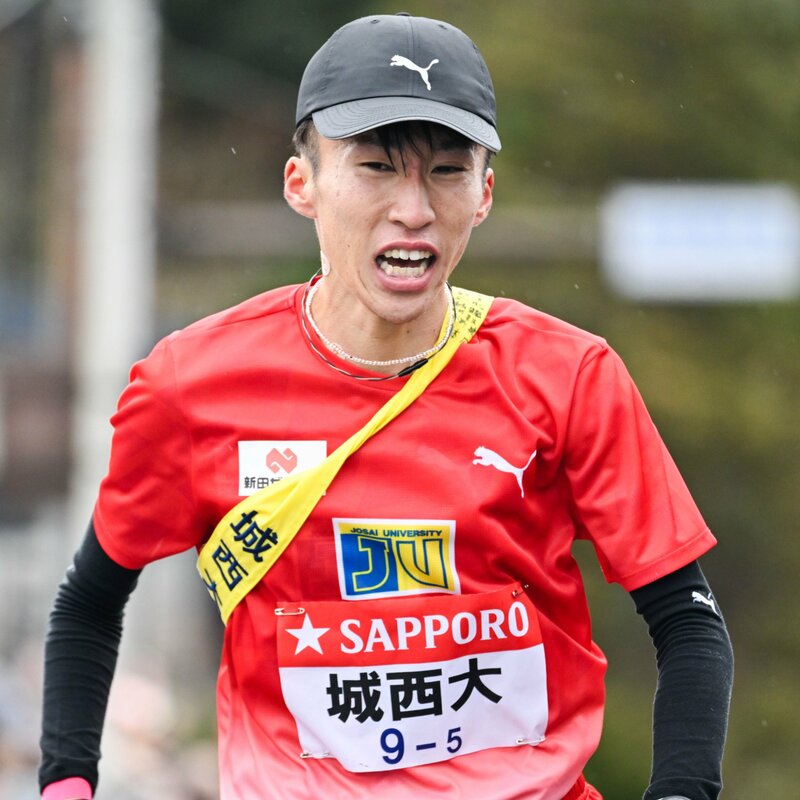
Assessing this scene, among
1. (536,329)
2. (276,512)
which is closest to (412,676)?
(276,512)

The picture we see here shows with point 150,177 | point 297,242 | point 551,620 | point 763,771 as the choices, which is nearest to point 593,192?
point 297,242

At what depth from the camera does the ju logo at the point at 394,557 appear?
3.40 m

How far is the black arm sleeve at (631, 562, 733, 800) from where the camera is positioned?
311cm

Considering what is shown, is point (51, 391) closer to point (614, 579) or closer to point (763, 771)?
point (763, 771)

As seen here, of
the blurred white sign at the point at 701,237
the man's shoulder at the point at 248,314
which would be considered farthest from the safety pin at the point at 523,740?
the blurred white sign at the point at 701,237

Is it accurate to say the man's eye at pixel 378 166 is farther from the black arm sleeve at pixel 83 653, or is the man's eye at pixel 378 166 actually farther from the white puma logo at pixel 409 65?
the black arm sleeve at pixel 83 653

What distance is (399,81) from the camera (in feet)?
10.9

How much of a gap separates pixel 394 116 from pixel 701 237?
7.02 m

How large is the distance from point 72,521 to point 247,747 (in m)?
8.78

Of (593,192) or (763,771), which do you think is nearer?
(763,771)

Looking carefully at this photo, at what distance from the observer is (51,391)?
18266 millimetres

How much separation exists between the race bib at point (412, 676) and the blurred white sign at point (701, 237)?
Answer: 6.50m

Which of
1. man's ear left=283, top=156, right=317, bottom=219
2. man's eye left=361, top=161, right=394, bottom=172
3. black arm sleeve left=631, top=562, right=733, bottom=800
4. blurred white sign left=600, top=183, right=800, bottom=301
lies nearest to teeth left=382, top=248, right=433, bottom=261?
man's eye left=361, top=161, right=394, bottom=172

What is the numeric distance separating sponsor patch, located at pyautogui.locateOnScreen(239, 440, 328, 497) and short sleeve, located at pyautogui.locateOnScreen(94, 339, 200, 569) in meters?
0.13
